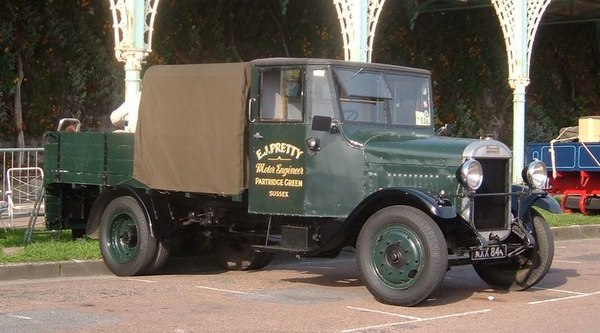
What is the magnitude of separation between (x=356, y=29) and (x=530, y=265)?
8.17 metres

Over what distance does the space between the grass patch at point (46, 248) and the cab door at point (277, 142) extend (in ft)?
A: 8.03

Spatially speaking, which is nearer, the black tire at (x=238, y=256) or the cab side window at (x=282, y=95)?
the cab side window at (x=282, y=95)

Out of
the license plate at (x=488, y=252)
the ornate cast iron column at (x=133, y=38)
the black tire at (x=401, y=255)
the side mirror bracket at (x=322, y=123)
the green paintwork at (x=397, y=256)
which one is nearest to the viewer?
the black tire at (x=401, y=255)

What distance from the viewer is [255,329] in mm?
8633

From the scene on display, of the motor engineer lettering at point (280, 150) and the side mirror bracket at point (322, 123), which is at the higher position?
the side mirror bracket at point (322, 123)

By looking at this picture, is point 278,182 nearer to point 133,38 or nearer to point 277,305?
point 277,305

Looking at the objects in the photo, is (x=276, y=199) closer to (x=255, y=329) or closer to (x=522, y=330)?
(x=255, y=329)

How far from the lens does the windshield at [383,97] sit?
10.9 m

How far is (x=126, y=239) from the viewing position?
39.5ft

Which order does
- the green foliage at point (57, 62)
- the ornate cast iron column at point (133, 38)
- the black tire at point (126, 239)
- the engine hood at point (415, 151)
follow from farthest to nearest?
the green foliage at point (57, 62), the ornate cast iron column at point (133, 38), the black tire at point (126, 239), the engine hood at point (415, 151)

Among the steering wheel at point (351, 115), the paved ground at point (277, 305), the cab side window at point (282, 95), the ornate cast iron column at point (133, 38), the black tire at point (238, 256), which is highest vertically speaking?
the ornate cast iron column at point (133, 38)

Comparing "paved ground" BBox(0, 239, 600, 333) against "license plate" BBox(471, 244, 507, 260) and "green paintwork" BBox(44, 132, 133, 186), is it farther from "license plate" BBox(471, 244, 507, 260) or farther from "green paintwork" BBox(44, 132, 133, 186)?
"green paintwork" BBox(44, 132, 133, 186)

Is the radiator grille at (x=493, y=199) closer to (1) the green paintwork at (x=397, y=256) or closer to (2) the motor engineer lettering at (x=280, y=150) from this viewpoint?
(1) the green paintwork at (x=397, y=256)

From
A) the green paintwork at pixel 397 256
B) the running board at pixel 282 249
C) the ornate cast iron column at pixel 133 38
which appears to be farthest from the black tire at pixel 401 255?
the ornate cast iron column at pixel 133 38
